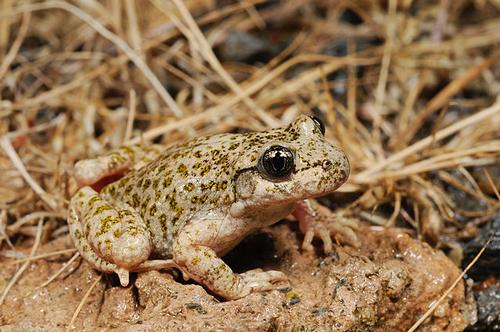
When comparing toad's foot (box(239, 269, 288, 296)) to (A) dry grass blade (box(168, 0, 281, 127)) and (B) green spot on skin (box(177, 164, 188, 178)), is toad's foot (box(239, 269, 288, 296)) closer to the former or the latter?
(B) green spot on skin (box(177, 164, 188, 178))

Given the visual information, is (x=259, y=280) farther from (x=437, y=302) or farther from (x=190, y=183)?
(x=437, y=302)

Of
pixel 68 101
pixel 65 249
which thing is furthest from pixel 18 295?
pixel 68 101

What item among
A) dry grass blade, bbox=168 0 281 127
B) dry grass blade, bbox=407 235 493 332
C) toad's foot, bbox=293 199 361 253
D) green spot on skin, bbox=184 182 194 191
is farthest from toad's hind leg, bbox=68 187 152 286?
dry grass blade, bbox=168 0 281 127

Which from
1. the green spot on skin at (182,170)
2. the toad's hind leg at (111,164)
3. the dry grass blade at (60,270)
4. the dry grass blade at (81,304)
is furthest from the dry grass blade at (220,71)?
Result: the dry grass blade at (81,304)

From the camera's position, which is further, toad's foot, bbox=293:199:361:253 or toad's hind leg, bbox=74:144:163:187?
toad's hind leg, bbox=74:144:163:187

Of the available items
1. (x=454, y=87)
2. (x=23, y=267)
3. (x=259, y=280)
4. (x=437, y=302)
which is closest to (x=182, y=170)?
(x=259, y=280)
